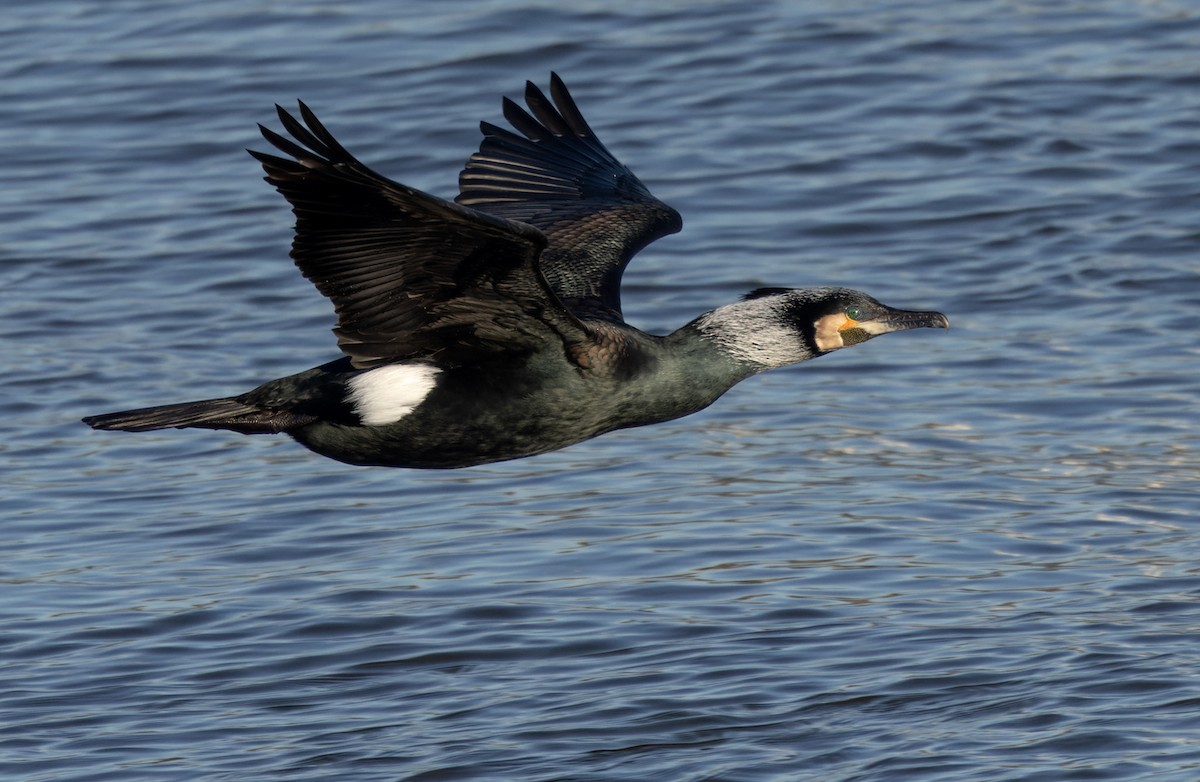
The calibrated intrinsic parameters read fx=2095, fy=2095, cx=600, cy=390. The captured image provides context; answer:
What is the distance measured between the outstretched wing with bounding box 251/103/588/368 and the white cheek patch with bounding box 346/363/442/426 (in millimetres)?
39

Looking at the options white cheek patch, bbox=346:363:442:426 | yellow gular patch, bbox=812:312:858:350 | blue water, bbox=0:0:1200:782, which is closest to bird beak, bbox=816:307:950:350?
yellow gular patch, bbox=812:312:858:350

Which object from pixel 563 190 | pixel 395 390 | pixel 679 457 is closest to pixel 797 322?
pixel 395 390

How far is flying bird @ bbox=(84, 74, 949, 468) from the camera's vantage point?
5328mm

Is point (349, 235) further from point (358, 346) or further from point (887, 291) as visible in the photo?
point (887, 291)

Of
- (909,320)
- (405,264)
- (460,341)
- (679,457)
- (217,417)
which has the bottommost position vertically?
(679,457)

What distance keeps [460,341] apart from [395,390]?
24cm

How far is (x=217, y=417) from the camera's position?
20.1ft

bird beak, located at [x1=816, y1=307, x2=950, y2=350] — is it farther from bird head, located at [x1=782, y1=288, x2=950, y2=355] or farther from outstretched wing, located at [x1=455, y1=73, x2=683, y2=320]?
outstretched wing, located at [x1=455, y1=73, x2=683, y2=320]

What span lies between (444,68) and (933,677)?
7930mm

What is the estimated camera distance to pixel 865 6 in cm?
1454

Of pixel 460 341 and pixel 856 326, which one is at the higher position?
pixel 460 341

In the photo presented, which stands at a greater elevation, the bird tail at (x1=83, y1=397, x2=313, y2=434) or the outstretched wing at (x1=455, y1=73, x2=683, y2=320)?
the outstretched wing at (x1=455, y1=73, x2=683, y2=320)

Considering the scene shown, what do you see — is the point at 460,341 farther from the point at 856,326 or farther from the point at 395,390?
the point at 856,326

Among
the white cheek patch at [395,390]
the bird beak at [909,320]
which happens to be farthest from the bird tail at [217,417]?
the bird beak at [909,320]
